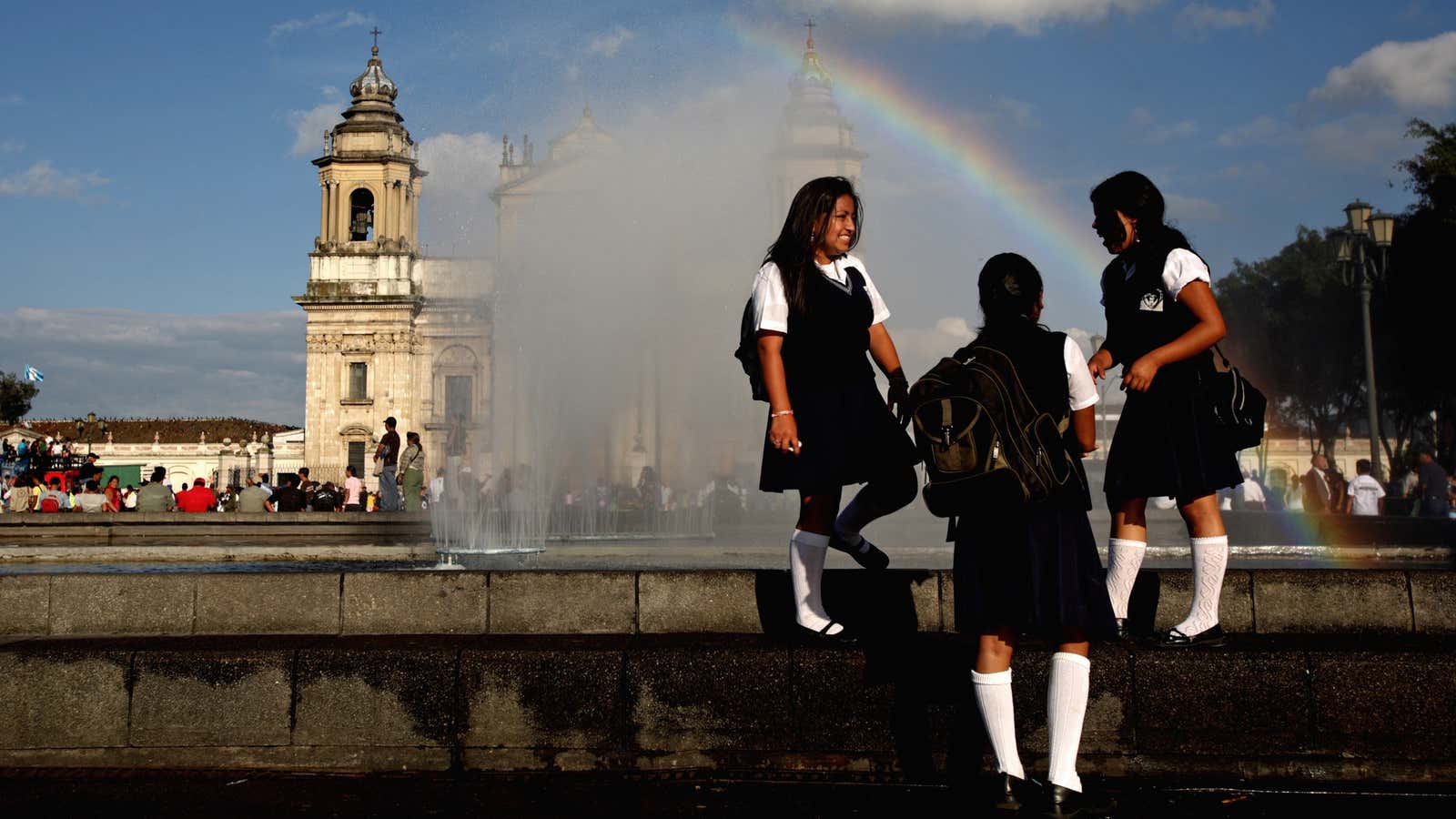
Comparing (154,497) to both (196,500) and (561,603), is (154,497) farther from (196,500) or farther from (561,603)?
(561,603)

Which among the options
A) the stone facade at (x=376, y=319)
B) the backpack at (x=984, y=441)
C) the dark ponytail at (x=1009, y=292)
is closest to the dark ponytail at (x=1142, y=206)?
the dark ponytail at (x=1009, y=292)

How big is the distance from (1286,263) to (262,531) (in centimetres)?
4660

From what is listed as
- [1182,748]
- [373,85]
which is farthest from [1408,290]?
[373,85]

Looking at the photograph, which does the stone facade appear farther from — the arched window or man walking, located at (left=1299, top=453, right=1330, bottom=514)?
man walking, located at (left=1299, top=453, right=1330, bottom=514)

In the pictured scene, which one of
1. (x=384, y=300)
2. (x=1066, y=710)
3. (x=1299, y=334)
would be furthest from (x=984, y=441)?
(x=384, y=300)

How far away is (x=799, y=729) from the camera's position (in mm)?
4227

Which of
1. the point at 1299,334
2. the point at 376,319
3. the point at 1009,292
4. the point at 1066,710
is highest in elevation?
the point at 376,319

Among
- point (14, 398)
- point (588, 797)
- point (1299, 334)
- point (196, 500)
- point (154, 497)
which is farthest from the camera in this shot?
point (14, 398)

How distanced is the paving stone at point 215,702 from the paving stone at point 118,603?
2.52 ft

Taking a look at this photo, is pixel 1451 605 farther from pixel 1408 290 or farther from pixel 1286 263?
pixel 1286 263

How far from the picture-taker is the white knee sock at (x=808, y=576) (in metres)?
4.37

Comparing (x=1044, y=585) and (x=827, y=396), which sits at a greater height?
(x=827, y=396)

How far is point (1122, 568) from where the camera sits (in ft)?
14.6

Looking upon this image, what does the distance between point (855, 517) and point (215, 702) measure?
7.88 feet
